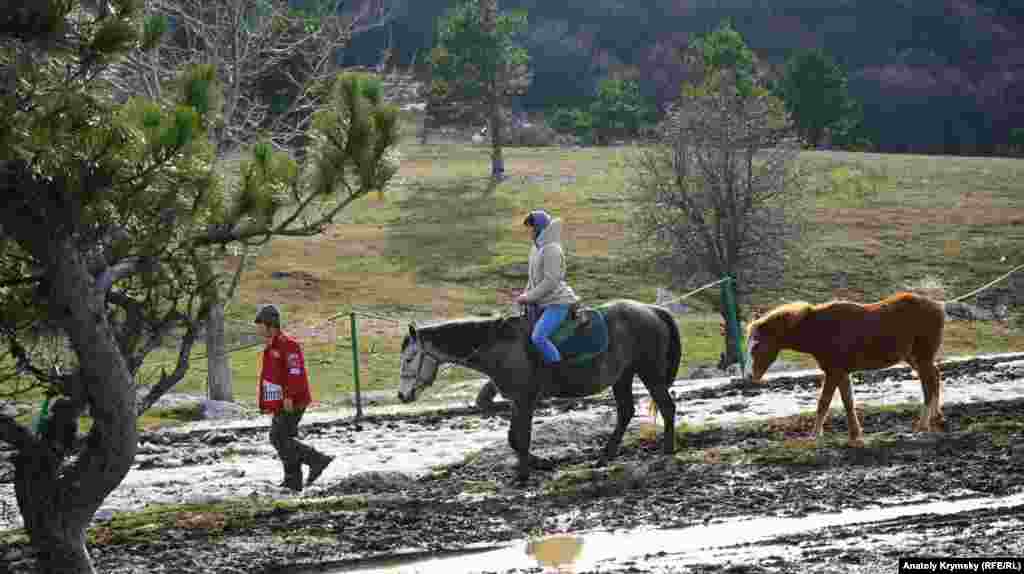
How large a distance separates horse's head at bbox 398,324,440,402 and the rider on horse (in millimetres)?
1036

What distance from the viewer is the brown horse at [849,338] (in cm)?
1401

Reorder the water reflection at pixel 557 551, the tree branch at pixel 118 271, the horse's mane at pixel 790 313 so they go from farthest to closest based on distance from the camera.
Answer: the horse's mane at pixel 790 313 → the water reflection at pixel 557 551 → the tree branch at pixel 118 271

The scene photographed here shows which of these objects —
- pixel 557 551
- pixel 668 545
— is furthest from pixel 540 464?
pixel 668 545

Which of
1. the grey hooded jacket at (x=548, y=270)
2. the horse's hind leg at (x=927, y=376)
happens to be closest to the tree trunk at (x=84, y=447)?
the grey hooded jacket at (x=548, y=270)

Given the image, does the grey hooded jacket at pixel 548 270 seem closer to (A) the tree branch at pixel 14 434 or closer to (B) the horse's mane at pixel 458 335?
(B) the horse's mane at pixel 458 335

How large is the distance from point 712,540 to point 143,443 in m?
9.45

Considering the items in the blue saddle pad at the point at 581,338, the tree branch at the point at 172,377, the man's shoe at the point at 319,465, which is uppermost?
the tree branch at the point at 172,377

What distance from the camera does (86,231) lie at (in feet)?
30.3

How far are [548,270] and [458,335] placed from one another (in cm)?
113

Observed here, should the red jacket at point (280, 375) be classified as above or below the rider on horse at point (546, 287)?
below

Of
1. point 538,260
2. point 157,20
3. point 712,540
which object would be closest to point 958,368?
point 538,260

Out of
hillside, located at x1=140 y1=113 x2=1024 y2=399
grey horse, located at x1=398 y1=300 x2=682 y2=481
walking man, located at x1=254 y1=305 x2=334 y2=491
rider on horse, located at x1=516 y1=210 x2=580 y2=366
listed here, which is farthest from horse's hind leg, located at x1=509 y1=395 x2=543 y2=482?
hillside, located at x1=140 y1=113 x2=1024 y2=399

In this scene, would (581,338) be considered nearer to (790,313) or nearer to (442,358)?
(442,358)

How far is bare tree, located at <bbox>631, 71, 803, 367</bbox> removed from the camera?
40.6 m
